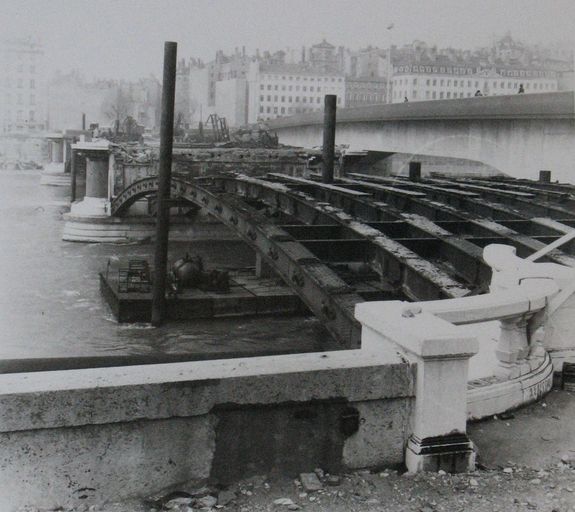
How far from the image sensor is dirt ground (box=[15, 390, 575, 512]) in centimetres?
454

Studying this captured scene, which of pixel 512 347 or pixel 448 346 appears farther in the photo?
pixel 512 347

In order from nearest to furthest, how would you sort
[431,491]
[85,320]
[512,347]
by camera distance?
1. [431,491]
2. [512,347]
3. [85,320]

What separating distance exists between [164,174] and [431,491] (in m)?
19.2

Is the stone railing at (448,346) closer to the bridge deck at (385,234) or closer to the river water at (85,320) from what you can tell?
the bridge deck at (385,234)

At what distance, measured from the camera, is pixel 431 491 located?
15.6 ft

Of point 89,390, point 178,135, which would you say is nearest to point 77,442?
point 89,390

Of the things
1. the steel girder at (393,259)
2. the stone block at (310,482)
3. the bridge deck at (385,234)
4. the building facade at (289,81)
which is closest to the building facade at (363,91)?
the building facade at (289,81)

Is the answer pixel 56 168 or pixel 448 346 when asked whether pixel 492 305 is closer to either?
pixel 448 346

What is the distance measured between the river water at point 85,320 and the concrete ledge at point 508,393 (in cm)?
1510

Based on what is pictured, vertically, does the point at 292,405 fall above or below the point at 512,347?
below

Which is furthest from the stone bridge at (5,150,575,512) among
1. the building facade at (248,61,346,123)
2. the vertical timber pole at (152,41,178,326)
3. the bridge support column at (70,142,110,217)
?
the bridge support column at (70,142,110,217)

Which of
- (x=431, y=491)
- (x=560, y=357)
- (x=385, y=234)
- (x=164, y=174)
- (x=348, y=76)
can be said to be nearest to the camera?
(x=431, y=491)

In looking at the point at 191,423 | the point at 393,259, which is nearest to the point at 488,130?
the point at 393,259

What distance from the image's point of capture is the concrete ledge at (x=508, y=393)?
5727mm
